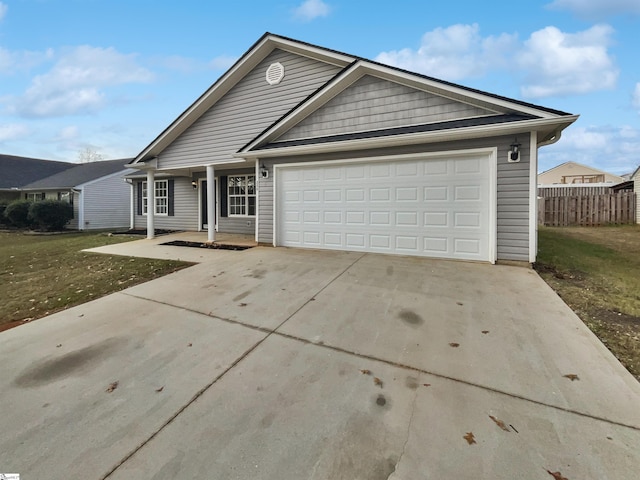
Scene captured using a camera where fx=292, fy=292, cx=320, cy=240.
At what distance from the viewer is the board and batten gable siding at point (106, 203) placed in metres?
18.2

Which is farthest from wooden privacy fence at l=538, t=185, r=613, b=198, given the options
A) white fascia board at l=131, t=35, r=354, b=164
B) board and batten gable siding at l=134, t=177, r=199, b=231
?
board and batten gable siding at l=134, t=177, r=199, b=231

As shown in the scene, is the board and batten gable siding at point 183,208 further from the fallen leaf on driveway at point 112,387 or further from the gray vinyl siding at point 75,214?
the fallen leaf on driveway at point 112,387

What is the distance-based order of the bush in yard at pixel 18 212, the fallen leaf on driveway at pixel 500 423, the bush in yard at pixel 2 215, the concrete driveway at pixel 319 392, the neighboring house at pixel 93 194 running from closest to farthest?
the concrete driveway at pixel 319 392, the fallen leaf on driveway at pixel 500 423, the bush in yard at pixel 18 212, the neighboring house at pixel 93 194, the bush in yard at pixel 2 215

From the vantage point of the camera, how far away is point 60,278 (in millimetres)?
6035

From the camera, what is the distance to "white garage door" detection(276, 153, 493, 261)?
646 centimetres

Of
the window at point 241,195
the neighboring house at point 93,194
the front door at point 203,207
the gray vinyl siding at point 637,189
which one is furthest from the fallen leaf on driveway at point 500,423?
the neighboring house at point 93,194

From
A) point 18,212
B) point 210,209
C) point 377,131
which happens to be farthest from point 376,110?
point 18,212

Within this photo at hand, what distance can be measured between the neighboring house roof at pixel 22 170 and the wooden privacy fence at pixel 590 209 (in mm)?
35750

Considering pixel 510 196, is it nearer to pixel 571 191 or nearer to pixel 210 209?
pixel 210 209

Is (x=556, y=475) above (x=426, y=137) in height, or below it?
below

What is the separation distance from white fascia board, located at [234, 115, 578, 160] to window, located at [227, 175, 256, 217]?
360cm

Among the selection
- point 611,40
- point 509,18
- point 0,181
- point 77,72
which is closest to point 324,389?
point 509,18

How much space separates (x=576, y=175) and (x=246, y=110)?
4425 cm

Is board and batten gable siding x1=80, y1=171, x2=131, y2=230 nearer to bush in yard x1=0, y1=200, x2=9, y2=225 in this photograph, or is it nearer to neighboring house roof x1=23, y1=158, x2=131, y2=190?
neighboring house roof x1=23, y1=158, x2=131, y2=190
